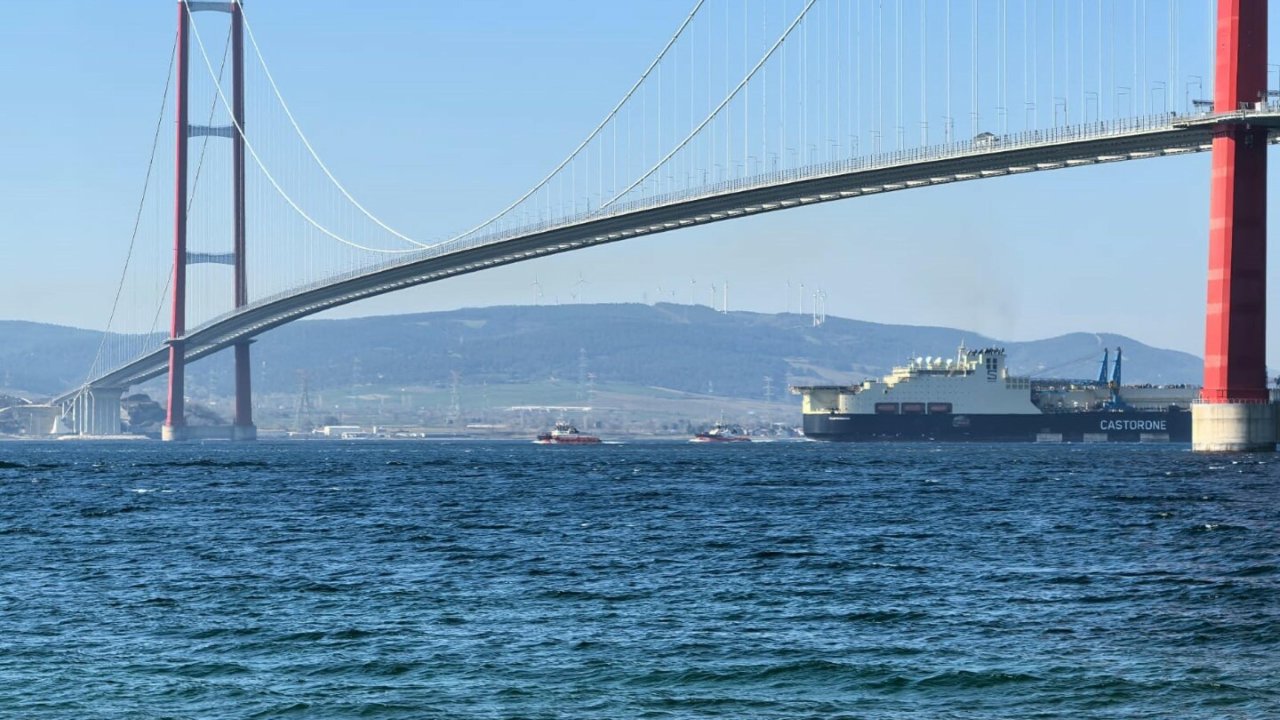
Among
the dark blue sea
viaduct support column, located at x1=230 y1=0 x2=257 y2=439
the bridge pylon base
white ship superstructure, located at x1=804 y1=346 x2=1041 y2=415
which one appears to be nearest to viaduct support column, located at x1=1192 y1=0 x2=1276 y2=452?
the bridge pylon base

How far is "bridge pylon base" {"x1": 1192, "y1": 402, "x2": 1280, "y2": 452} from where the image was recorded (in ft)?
226

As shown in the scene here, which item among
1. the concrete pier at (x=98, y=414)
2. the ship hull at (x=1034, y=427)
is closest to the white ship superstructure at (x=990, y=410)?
Result: the ship hull at (x=1034, y=427)

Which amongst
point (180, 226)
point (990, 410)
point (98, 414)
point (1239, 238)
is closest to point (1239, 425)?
point (1239, 238)

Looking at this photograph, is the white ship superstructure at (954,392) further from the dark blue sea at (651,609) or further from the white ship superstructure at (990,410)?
the dark blue sea at (651,609)

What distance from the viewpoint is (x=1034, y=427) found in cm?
13312

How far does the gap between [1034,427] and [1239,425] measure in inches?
2541

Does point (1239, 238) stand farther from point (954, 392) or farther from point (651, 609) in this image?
point (954, 392)

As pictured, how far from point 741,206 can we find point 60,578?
58.4 m

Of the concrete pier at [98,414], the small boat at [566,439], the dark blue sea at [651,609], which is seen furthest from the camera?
the concrete pier at [98,414]

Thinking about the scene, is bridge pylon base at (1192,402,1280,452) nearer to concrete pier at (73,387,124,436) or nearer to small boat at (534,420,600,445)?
small boat at (534,420,600,445)

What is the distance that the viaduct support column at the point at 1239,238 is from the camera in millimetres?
66375

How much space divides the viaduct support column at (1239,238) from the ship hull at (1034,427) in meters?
62.9

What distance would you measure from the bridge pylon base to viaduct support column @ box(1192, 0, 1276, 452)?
0.13 feet

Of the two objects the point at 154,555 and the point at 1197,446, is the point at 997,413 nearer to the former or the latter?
the point at 1197,446
